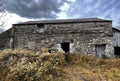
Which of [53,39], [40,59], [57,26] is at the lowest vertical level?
[40,59]

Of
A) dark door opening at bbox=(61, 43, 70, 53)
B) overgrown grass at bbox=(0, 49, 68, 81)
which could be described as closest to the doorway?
dark door opening at bbox=(61, 43, 70, 53)

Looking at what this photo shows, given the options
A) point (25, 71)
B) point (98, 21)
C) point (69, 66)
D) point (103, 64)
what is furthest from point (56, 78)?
point (98, 21)

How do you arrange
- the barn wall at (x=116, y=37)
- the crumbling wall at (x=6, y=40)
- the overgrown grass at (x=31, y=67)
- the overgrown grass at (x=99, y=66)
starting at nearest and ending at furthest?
the overgrown grass at (x=31, y=67) < the overgrown grass at (x=99, y=66) < the barn wall at (x=116, y=37) < the crumbling wall at (x=6, y=40)

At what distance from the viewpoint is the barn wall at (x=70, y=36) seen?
895 inches

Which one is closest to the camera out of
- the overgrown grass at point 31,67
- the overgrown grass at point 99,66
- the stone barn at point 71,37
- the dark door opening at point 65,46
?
the overgrown grass at point 31,67

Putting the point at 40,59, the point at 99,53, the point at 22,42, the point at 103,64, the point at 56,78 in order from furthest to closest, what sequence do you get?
the point at 22,42 → the point at 99,53 → the point at 103,64 → the point at 40,59 → the point at 56,78

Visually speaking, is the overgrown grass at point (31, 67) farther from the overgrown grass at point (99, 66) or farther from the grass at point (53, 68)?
the overgrown grass at point (99, 66)

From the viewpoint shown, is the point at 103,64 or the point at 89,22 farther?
the point at 89,22

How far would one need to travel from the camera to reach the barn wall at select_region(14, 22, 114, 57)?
22734 millimetres

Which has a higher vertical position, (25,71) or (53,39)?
(53,39)

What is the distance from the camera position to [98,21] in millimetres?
22922

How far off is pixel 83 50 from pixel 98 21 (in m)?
3.61

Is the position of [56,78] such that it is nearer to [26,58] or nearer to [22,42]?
[26,58]

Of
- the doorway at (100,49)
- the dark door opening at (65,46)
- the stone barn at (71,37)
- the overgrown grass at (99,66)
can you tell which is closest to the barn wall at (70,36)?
the stone barn at (71,37)
